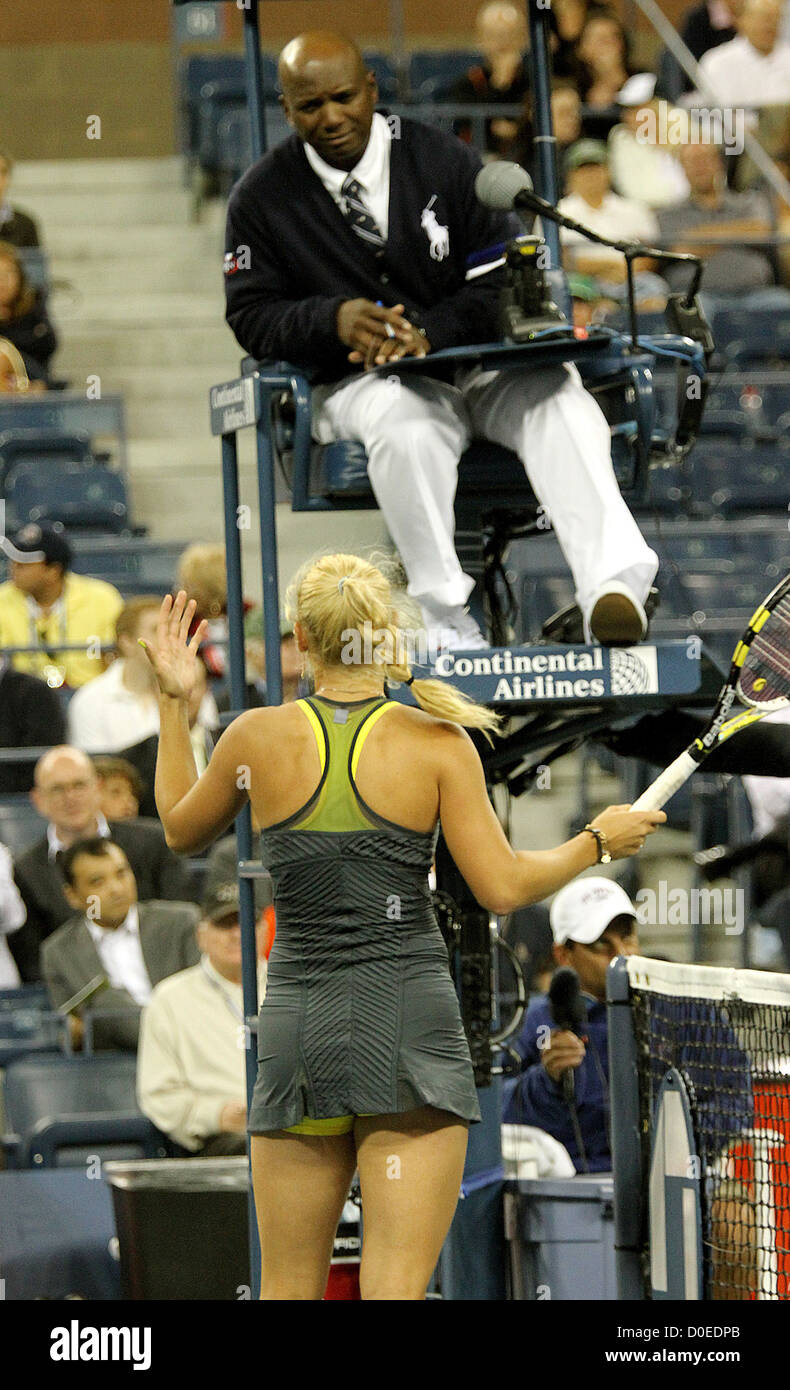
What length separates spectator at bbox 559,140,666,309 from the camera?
409 inches

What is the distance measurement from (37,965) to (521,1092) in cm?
229

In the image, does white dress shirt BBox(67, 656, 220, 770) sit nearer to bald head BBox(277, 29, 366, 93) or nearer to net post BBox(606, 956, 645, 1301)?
bald head BBox(277, 29, 366, 93)

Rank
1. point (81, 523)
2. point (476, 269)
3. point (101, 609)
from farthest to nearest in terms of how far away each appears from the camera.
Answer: point (81, 523) → point (101, 609) → point (476, 269)

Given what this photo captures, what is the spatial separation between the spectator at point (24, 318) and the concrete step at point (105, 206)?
1.51 meters

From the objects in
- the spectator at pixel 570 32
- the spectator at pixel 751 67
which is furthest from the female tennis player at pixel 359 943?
the spectator at pixel 751 67

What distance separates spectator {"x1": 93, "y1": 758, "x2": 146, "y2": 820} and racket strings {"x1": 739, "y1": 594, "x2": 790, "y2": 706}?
3702 mm

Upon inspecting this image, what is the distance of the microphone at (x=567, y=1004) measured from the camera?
5.30m

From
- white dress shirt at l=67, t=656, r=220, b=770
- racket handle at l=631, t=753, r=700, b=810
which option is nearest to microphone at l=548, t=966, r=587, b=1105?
racket handle at l=631, t=753, r=700, b=810

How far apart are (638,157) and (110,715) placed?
5.11 m

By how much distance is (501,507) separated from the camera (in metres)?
4.96

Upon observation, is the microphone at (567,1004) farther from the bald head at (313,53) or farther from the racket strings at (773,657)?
the bald head at (313,53)
